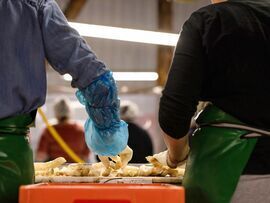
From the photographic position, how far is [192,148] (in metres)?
2.31

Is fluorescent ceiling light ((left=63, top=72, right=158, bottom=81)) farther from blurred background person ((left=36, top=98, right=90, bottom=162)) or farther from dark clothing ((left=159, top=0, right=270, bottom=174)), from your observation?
dark clothing ((left=159, top=0, right=270, bottom=174))

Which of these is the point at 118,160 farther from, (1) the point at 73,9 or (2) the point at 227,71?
(1) the point at 73,9

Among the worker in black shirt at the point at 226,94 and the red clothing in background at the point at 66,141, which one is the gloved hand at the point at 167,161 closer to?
the worker in black shirt at the point at 226,94

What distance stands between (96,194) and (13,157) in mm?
477

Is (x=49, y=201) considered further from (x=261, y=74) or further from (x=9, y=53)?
(x=261, y=74)

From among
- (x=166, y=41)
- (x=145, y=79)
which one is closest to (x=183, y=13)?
(x=145, y=79)

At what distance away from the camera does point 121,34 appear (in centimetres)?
856

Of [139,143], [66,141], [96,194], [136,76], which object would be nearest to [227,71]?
[96,194]

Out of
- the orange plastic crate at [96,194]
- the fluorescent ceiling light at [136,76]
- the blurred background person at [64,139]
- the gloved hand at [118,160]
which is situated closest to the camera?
the orange plastic crate at [96,194]

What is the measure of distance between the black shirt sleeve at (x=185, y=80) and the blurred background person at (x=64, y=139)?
445cm

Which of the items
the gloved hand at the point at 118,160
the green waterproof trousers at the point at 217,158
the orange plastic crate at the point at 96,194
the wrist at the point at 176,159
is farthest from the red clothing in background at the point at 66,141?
the orange plastic crate at the point at 96,194

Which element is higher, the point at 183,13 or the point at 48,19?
the point at 48,19

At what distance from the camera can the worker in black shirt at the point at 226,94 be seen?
84.6 inches

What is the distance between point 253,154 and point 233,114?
16 centimetres
